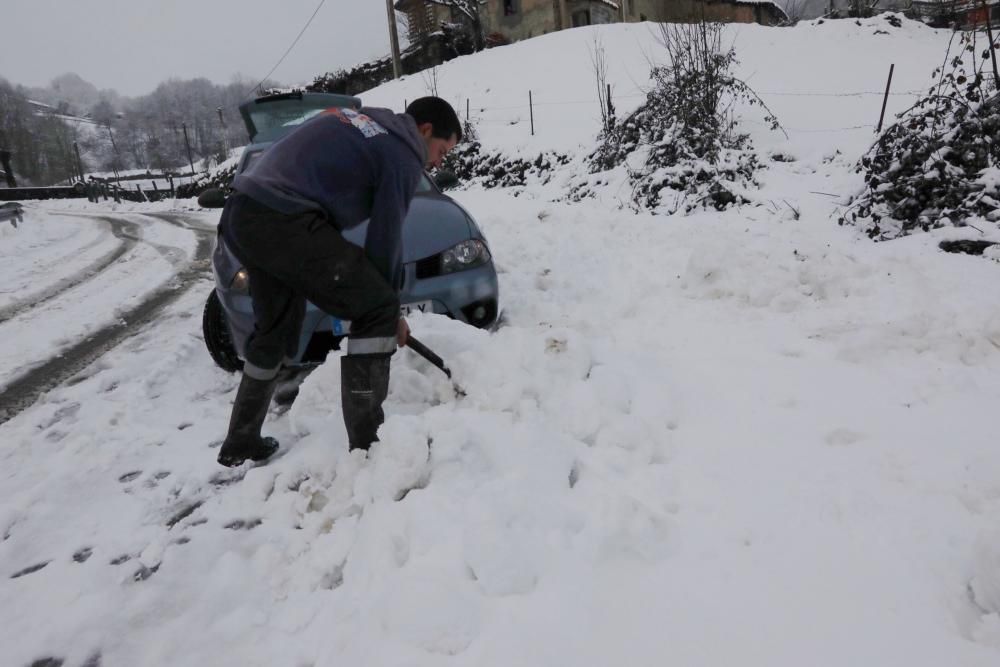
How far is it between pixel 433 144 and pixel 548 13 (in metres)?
33.5

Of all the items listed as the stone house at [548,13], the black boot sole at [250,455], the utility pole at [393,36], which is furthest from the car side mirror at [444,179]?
the stone house at [548,13]

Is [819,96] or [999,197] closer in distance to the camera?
[999,197]

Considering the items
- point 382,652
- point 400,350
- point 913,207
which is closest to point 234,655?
point 382,652

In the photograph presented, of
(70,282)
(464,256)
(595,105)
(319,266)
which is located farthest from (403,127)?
(595,105)

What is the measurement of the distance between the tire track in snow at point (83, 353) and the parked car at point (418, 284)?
3.73 feet

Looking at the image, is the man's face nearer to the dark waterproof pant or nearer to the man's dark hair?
the man's dark hair

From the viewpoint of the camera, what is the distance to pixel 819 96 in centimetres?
1190

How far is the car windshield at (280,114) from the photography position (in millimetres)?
Result: 4777

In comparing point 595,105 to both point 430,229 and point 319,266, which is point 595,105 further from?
point 319,266

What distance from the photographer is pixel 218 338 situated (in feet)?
11.1

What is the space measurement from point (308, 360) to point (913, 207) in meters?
4.86

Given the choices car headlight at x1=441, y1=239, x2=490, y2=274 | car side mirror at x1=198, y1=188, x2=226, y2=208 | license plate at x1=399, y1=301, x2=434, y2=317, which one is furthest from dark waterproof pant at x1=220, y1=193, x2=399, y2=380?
car side mirror at x1=198, y1=188, x2=226, y2=208

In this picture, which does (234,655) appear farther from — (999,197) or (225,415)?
(999,197)

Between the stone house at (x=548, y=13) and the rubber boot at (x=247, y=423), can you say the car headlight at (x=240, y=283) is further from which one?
the stone house at (x=548, y=13)
